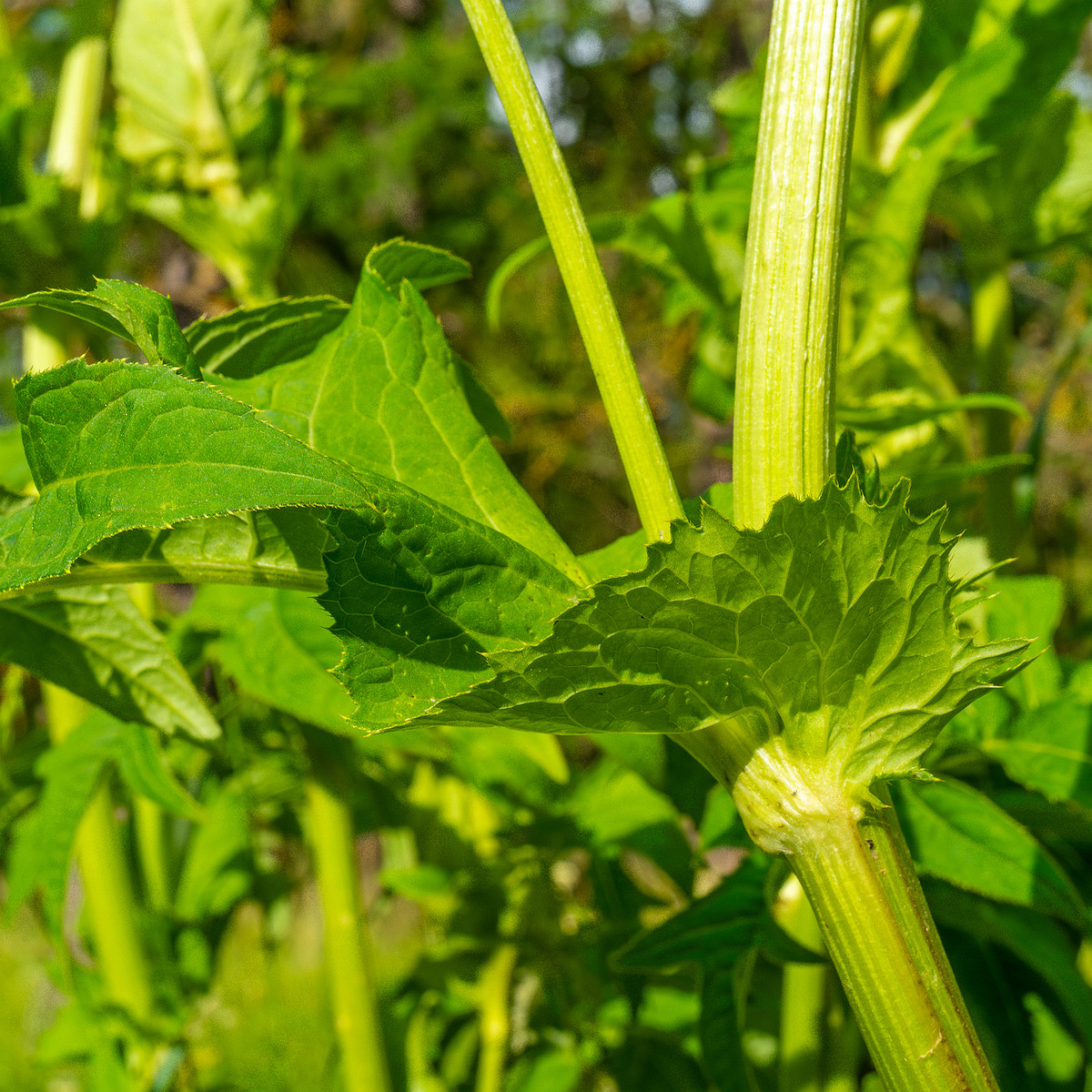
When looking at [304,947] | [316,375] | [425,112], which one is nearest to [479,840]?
[316,375]

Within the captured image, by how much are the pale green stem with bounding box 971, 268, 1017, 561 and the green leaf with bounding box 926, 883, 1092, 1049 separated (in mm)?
301

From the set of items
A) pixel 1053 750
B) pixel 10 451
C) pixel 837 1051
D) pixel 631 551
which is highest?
pixel 10 451

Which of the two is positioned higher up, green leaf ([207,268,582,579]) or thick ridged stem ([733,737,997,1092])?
green leaf ([207,268,582,579])

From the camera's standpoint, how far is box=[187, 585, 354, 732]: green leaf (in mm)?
576

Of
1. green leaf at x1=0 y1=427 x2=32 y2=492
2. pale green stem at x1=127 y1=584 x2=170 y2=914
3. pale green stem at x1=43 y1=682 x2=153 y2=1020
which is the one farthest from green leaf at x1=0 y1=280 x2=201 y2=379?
pale green stem at x1=127 y1=584 x2=170 y2=914

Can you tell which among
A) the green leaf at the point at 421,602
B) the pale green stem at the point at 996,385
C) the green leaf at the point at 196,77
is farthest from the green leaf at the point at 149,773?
the pale green stem at the point at 996,385

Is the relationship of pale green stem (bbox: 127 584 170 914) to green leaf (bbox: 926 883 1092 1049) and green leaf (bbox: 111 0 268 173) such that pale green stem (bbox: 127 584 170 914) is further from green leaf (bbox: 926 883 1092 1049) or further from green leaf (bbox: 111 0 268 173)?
green leaf (bbox: 926 883 1092 1049)

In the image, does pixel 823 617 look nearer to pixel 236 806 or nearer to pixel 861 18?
pixel 861 18

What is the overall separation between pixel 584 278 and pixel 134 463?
158 mm

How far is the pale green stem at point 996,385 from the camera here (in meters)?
0.79

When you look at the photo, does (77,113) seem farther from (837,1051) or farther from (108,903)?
(837,1051)

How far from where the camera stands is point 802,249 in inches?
13.4

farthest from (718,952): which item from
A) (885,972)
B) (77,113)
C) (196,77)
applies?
(77,113)

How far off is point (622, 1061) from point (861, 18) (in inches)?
28.2
